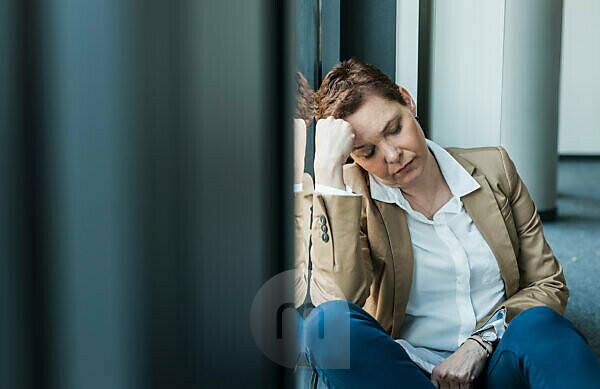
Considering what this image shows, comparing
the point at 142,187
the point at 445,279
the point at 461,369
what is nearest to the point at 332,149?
the point at 445,279

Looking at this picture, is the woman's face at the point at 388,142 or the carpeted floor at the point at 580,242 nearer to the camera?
the woman's face at the point at 388,142

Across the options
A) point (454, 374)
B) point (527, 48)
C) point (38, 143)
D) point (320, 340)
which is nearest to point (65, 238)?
point (38, 143)

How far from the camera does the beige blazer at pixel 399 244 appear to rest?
3.97ft

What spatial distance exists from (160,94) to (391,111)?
1.15m

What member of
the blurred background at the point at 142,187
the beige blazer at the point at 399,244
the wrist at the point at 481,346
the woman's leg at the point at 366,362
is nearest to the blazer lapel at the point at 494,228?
the beige blazer at the point at 399,244

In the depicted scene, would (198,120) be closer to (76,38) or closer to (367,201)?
(76,38)

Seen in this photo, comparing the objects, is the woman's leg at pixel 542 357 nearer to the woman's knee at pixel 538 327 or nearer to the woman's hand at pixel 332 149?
the woman's knee at pixel 538 327

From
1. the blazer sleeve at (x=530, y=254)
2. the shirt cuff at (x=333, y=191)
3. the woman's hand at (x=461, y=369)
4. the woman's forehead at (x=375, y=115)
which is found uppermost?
the woman's forehead at (x=375, y=115)

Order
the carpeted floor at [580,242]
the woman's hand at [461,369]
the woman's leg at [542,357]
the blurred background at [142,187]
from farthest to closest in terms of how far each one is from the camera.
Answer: the carpeted floor at [580,242], the woman's hand at [461,369], the woman's leg at [542,357], the blurred background at [142,187]

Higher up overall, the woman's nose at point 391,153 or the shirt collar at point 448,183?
the woman's nose at point 391,153

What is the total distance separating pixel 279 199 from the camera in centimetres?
15

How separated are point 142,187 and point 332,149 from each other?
3.67 feet

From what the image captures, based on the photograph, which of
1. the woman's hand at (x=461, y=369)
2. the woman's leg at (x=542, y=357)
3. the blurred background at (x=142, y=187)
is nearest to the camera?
the blurred background at (x=142, y=187)

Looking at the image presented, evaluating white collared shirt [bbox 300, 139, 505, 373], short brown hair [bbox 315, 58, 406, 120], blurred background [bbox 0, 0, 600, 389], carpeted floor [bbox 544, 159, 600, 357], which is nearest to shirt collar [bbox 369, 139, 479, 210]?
white collared shirt [bbox 300, 139, 505, 373]
